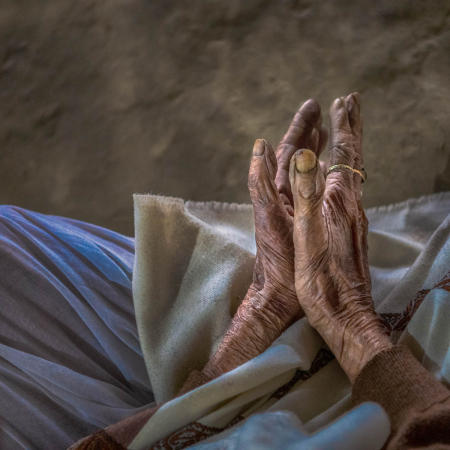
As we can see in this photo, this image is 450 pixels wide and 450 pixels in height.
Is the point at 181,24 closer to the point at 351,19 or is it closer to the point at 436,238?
the point at 351,19

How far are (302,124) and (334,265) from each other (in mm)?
380

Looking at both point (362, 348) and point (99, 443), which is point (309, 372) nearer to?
point (362, 348)

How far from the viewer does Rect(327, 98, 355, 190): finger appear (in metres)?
0.95

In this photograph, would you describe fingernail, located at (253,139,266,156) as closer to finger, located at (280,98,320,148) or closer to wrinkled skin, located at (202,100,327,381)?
wrinkled skin, located at (202,100,327,381)

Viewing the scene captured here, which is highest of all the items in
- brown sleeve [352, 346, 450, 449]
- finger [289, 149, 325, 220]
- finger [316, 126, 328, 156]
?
finger [316, 126, 328, 156]

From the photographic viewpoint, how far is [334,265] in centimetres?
83

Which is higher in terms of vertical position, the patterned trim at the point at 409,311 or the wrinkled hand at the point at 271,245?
the wrinkled hand at the point at 271,245

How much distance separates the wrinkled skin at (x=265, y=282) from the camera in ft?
2.77

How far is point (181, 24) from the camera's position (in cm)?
187

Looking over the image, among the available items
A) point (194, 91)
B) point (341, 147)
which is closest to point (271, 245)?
point (341, 147)

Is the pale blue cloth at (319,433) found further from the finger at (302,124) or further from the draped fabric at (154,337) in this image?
the finger at (302,124)

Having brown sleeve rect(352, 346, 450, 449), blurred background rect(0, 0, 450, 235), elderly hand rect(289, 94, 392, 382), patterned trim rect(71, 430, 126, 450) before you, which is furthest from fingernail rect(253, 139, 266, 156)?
blurred background rect(0, 0, 450, 235)

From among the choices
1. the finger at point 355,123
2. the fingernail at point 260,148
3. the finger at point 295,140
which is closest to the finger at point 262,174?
the fingernail at point 260,148

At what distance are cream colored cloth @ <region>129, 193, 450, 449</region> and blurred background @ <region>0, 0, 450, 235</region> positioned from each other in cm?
60
